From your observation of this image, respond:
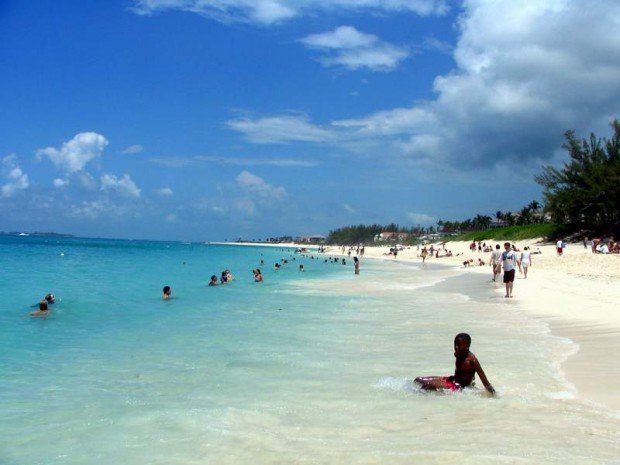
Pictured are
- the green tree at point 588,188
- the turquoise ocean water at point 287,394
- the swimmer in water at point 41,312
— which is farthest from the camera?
the green tree at point 588,188

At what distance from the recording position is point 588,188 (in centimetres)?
4888

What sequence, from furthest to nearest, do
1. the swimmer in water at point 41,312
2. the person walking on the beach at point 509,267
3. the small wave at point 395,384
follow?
1. the person walking on the beach at point 509,267
2. the swimmer in water at point 41,312
3. the small wave at point 395,384

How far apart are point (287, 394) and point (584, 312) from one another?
9.62 m

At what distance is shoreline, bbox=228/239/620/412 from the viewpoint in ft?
23.9

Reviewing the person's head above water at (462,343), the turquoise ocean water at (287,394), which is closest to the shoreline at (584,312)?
the turquoise ocean water at (287,394)

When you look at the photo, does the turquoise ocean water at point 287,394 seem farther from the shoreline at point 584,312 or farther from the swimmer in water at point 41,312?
the swimmer in water at point 41,312

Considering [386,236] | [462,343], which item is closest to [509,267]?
[462,343]

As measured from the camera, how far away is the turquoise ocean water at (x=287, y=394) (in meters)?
5.22

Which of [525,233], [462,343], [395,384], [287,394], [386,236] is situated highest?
[386,236]

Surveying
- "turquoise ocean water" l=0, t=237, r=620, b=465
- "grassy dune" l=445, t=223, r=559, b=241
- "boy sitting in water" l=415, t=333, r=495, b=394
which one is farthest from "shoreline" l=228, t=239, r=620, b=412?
"grassy dune" l=445, t=223, r=559, b=241

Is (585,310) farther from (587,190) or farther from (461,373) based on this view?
(587,190)

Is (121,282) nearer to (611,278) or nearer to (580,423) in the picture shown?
(611,278)

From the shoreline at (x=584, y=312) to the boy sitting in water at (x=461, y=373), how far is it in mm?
1285

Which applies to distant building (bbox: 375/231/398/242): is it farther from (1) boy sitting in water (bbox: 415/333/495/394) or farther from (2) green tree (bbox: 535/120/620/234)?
(1) boy sitting in water (bbox: 415/333/495/394)
